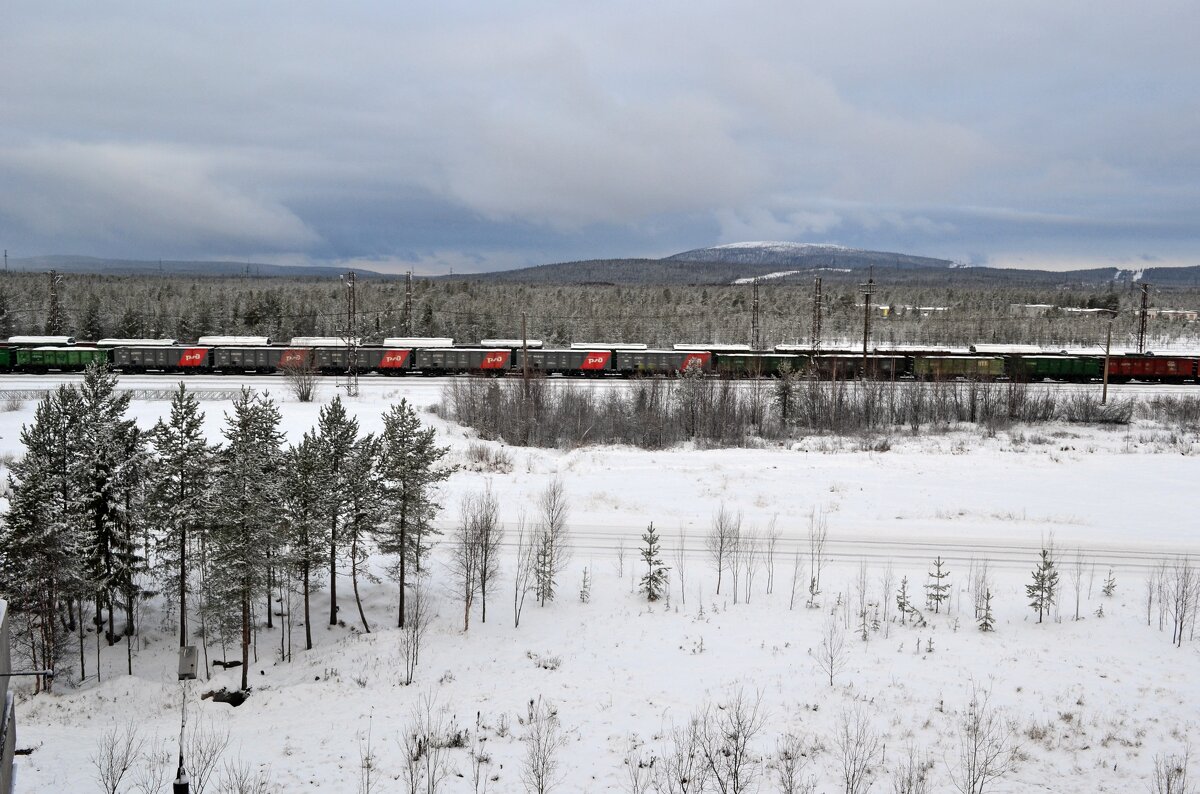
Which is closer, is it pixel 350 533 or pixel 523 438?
pixel 350 533

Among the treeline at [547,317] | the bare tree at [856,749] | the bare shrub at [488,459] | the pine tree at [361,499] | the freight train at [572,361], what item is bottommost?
the bare tree at [856,749]

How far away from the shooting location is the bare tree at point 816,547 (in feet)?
81.9

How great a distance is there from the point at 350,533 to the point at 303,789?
31.7 ft

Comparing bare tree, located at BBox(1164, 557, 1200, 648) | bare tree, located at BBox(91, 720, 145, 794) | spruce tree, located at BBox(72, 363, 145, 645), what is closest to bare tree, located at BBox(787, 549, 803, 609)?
bare tree, located at BBox(1164, 557, 1200, 648)

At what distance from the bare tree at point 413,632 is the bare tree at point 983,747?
1297cm

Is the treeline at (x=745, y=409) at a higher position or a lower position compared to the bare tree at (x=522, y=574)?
higher

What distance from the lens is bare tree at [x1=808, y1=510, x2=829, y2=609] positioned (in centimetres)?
2495

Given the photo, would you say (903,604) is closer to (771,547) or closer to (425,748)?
(771,547)

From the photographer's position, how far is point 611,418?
2015 inches

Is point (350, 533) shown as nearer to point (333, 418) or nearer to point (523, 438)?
point (333, 418)

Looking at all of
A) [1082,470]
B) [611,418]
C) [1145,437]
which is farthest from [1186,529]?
[611,418]

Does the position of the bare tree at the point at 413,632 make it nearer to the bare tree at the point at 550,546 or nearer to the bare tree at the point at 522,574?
the bare tree at the point at 522,574

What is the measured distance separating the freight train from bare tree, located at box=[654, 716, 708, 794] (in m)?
50.2

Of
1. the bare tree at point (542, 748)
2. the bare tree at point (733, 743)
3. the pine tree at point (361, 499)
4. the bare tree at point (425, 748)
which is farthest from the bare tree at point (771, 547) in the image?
the pine tree at point (361, 499)
